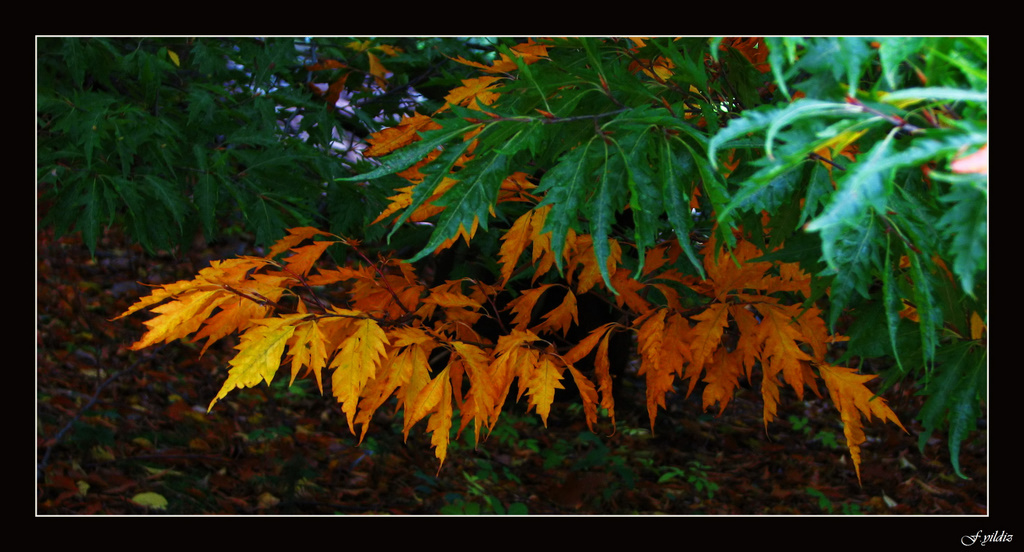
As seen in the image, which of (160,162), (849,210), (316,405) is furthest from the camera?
(316,405)

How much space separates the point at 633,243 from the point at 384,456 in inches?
76.2

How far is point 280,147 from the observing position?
219 centimetres

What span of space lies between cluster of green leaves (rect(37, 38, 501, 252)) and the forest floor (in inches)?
47.6

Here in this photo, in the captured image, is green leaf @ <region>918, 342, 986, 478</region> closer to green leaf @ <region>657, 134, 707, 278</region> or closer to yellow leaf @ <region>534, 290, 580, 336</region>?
green leaf @ <region>657, 134, 707, 278</region>

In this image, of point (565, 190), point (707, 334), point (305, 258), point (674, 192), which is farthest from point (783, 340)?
point (305, 258)

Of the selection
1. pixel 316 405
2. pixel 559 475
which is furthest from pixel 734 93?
pixel 316 405

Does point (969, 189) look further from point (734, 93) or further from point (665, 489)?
point (665, 489)

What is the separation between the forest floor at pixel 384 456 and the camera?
119 inches

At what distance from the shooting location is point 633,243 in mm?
1812

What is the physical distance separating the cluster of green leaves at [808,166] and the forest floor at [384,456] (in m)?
1.98

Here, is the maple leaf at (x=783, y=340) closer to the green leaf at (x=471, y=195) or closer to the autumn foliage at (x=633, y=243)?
the autumn foliage at (x=633, y=243)

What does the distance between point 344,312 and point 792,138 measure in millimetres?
871

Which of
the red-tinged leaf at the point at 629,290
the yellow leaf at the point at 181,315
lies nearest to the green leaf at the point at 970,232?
the red-tinged leaf at the point at 629,290

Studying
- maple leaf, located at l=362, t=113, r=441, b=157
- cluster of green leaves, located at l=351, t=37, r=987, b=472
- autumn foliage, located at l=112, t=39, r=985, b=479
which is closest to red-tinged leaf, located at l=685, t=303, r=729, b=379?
autumn foliage, located at l=112, t=39, r=985, b=479
